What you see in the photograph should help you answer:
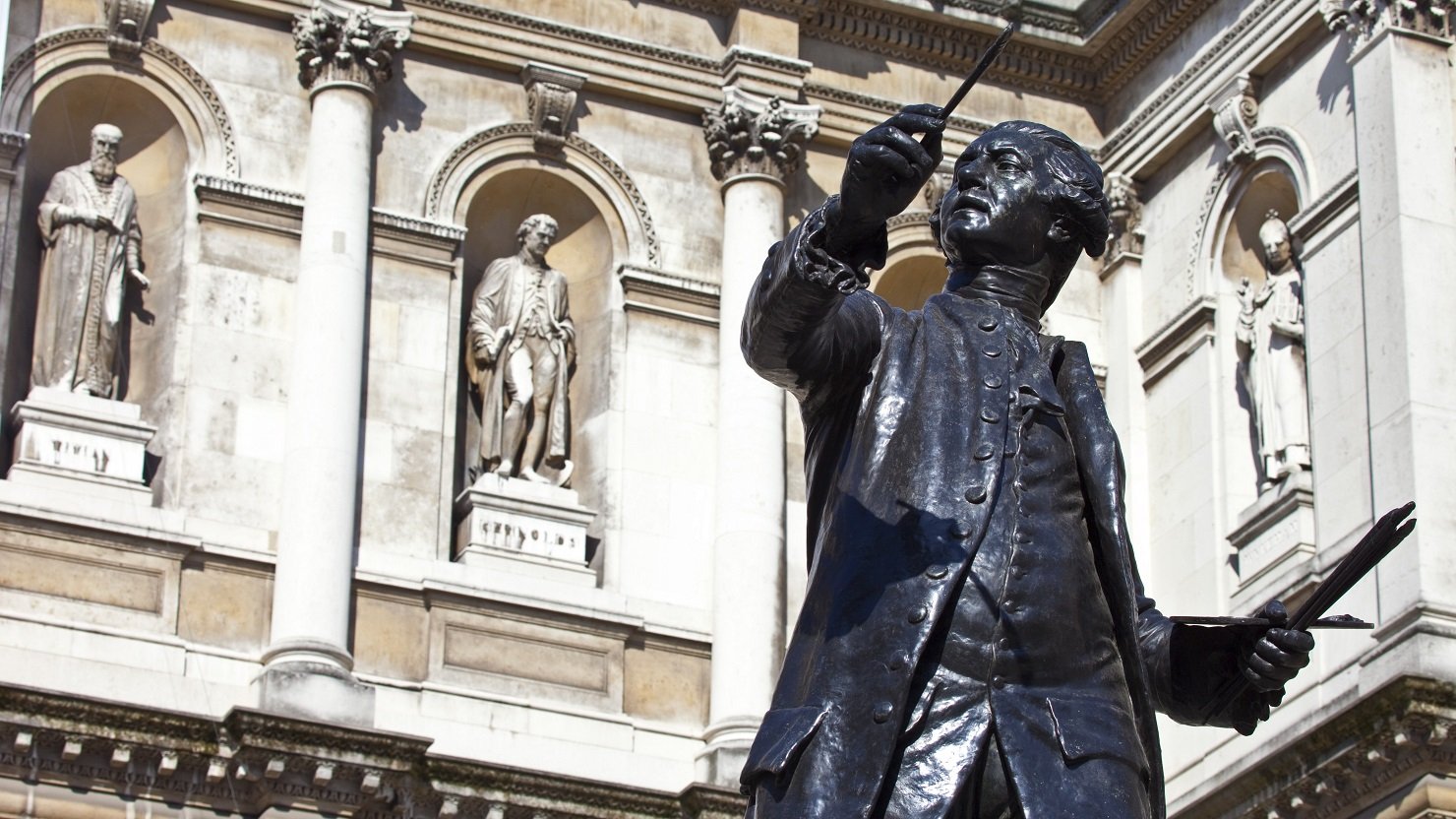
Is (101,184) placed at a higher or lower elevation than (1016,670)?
higher

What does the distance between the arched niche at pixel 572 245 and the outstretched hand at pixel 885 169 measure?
44.5 ft

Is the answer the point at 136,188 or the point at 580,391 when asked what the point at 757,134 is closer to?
the point at 580,391

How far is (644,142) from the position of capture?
63.0 ft

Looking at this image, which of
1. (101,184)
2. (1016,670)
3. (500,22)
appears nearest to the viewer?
(1016,670)

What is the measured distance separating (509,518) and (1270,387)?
182 inches

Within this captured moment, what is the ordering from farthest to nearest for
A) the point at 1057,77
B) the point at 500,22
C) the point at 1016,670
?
the point at 1057,77 → the point at 500,22 → the point at 1016,670

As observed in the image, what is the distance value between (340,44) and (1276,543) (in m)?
6.33

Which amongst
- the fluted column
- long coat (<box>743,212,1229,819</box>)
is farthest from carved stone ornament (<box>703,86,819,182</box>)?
long coat (<box>743,212,1229,819</box>)

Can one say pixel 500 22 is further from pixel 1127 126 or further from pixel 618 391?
pixel 1127 126

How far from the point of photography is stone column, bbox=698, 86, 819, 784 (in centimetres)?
1742

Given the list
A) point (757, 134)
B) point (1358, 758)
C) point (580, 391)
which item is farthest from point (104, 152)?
point (1358, 758)

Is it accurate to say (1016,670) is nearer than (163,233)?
Yes

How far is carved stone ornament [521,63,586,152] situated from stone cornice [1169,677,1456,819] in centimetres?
590

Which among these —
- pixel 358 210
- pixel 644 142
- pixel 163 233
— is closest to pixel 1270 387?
pixel 644 142
